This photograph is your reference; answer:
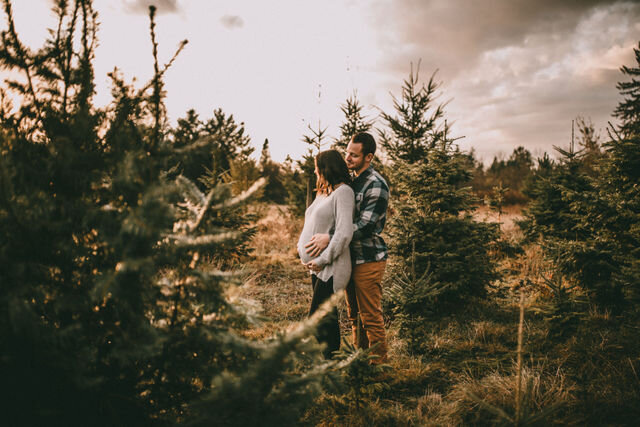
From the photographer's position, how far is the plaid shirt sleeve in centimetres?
306

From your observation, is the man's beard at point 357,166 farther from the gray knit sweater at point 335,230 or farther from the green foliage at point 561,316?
the green foliage at point 561,316

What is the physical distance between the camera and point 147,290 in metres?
1.38

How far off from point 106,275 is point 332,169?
2.17m

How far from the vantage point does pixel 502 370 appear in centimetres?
312

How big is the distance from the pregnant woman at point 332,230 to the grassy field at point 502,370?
70 centimetres

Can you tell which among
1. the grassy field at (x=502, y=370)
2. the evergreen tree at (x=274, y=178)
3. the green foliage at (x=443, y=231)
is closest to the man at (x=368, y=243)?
the grassy field at (x=502, y=370)

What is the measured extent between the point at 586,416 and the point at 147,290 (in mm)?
3035

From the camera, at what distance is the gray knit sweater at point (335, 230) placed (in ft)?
9.52

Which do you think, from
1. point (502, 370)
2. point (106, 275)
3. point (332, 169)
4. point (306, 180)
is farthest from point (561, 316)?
point (306, 180)

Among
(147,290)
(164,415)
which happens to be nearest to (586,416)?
(164,415)

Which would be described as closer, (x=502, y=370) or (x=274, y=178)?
(x=502, y=370)

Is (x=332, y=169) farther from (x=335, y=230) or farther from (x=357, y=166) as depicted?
(x=335, y=230)

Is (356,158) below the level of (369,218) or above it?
above

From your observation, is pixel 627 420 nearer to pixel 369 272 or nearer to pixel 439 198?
pixel 369 272
